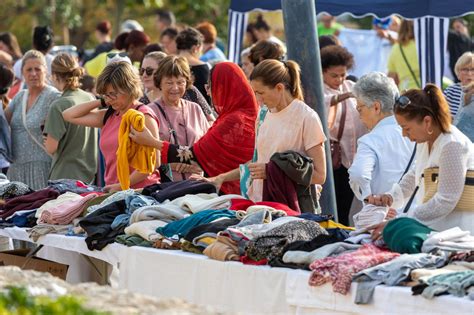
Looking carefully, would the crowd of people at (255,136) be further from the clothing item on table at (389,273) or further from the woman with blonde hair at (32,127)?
the clothing item on table at (389,273)

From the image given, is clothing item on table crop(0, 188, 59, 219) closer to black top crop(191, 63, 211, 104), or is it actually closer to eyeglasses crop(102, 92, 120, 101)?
eyeglasses crop(102, 92, 120, 101)

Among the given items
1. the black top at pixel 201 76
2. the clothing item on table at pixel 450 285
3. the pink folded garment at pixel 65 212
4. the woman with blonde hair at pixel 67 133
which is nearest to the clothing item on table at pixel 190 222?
the pink folded garment at pixel 65 212

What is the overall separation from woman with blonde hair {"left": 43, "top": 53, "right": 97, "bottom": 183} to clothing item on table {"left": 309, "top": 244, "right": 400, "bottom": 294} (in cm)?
461

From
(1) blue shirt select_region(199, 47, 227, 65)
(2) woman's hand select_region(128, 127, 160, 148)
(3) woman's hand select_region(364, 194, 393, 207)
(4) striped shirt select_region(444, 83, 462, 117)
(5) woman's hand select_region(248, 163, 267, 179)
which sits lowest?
(3) woman's hand select_region(364, 194, 393, 207)

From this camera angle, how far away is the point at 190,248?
6648 millimetres

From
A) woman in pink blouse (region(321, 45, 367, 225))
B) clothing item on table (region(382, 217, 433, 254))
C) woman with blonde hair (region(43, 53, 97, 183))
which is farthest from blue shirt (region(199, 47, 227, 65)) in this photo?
clothing item on table (region(382, 217, 433, 254))

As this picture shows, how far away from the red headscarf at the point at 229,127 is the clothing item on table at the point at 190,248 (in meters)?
1.44

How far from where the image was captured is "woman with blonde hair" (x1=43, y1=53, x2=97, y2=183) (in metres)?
9.95

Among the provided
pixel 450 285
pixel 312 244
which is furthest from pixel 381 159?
pixel 450 285

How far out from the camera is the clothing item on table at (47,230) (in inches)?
313

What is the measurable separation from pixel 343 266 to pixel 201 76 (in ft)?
17.0

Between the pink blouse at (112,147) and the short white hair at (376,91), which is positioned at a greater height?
the short white hair at (376,91)

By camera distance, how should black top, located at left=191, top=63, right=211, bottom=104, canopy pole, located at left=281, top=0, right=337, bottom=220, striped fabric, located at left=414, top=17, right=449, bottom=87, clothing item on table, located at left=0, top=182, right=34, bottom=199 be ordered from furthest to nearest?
striped fabric, located at left=414, top=17, right=449, bottom=87 < black top, located at left=191, top=63, right=211, bottom=104 < clothing item on table, located at left=0, top=182, right=34, bottom=199 < canopy pole, located at left=281, top=0, right=337, bottom=220

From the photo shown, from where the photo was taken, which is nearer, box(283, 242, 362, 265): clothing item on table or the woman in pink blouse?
box(283, 242, 362, 265): clothing item on table
